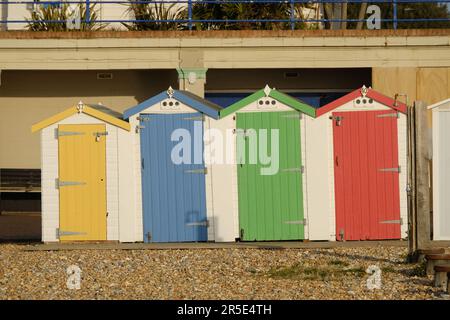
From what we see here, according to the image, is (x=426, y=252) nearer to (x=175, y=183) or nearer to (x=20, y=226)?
(x=175, y=183)

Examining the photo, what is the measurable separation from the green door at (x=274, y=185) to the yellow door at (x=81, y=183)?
2.25m

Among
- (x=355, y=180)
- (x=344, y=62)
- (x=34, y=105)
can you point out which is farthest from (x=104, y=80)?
(x=355, y=180)

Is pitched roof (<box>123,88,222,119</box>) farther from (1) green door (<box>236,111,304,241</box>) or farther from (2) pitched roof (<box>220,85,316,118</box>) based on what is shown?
(1) green door (<box>236,111,304,241</box>)

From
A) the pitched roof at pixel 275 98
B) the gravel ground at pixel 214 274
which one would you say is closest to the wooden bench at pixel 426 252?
the gravel ground at pixel 214 274

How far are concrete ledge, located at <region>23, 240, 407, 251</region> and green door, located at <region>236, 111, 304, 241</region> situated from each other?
286 mm

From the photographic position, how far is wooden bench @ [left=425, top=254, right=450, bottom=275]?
43.6ft

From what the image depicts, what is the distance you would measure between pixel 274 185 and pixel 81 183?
3085 mm

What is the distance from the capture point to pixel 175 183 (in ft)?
58.0

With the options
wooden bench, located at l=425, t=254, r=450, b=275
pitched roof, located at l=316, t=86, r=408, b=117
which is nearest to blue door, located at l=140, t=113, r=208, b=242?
pitched roof, located at l=316, t=86, r=408, b=117

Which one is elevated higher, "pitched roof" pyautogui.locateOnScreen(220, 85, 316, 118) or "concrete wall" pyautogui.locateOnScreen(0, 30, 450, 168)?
"concrete wall" pyautogui.locateOnScreen(0, 30, 450, 168)

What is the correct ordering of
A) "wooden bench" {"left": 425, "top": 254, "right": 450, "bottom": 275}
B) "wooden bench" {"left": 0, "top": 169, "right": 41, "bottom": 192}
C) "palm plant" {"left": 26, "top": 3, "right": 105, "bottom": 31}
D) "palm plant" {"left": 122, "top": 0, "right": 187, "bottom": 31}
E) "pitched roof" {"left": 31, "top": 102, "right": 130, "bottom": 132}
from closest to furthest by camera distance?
"wooden bench" {"left": 425, "top": 254, "right": 450, "bottom": 275} → "pitched roof" {"left": 31, "top": 102, "right": 130, "bottom": 132} → "palm plant" {"left": 26, "top": 3, "right": 105, "bottom": 31} → "palm plant" {"left": 122, "top": 0, "right": 187, "bottom": 31} → "wooden bench" {"left": 0, "top": 169, "right": 41, "bottom": 192}

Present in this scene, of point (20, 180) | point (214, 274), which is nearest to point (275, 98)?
point (214, 274)
